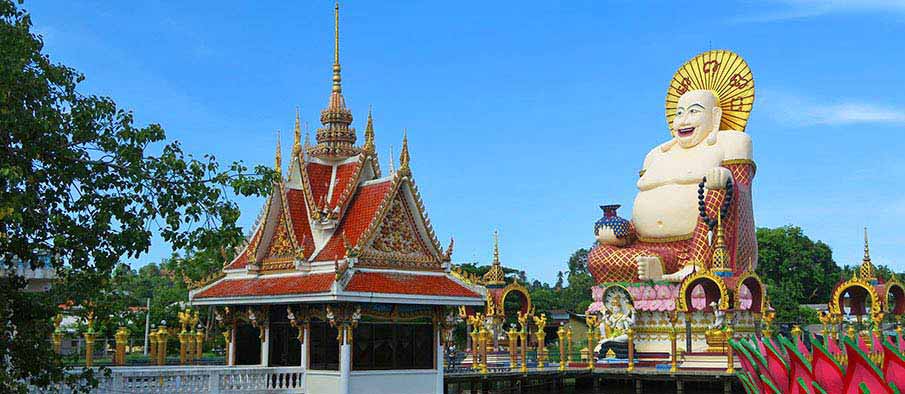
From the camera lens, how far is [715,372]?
2703cm

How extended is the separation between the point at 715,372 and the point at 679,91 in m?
16.3

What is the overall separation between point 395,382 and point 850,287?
2305 cm

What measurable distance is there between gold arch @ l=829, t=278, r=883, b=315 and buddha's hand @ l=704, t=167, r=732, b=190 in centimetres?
531

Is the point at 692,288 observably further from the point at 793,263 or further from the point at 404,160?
the point at 793,263

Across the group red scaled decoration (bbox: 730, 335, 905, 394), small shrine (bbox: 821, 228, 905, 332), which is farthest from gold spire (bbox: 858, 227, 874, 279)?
red scaled decoration (bbox: 730, 335, 905, 394)

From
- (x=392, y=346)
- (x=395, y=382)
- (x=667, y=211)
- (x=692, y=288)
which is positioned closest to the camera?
(x=395, y=382)

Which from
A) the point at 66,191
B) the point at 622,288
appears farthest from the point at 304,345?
the point at 622,288

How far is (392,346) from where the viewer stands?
16469mm

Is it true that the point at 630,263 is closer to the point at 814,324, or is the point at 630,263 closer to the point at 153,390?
the point at 814,324

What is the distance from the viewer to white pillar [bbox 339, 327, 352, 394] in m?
15.5

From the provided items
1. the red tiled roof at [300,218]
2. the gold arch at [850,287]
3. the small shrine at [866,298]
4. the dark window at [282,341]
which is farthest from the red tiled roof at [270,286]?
the gold arch at [850,287]

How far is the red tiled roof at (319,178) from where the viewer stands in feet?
58.4

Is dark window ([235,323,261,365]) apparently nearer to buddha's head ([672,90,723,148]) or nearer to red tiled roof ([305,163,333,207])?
red tiled roof ([305,163,333,207])

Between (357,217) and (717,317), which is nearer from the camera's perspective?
(357,217)
